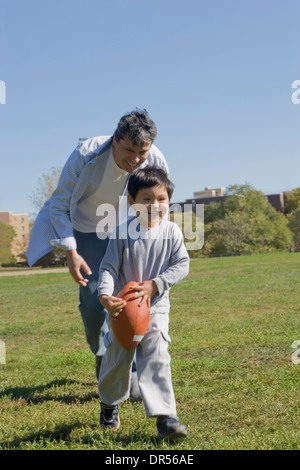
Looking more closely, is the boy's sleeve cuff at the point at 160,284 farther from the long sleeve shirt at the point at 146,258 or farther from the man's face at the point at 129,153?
the man's face at the point at 129,153

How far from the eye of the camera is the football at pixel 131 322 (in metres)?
3.30

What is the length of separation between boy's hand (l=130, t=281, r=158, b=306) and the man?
0.68m

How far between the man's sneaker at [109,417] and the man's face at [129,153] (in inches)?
69.1

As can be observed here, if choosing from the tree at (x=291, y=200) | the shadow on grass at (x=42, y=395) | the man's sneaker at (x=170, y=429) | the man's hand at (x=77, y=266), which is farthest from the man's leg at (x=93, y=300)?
the tree at (x=291, y=200)

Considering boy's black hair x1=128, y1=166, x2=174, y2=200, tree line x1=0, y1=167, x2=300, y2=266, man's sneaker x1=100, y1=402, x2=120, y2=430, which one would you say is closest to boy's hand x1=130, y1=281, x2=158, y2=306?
boy's black hair x1=128, y1=166, x2=174, y2=200

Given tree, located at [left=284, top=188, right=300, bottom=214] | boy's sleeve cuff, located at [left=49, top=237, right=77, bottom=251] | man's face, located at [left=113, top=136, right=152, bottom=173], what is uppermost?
tree, located at [left=284, top=188, right=300, bottom=214]

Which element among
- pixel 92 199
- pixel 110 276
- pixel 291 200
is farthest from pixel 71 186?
pixel 291 200

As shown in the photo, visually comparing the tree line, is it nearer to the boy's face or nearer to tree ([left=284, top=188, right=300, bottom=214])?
tree ([left=284, top=188, right=300, bottom=214])

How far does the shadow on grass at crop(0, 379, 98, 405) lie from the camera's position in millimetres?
4539

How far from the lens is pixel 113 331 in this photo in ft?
11.3

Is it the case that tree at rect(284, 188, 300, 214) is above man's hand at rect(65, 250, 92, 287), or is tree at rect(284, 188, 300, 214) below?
above

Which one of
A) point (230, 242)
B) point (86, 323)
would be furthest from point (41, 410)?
point (230, 242)

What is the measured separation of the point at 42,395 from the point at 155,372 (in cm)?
176

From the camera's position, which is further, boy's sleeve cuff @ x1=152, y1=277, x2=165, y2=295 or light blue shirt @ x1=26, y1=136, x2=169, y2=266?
light blue shirt @ x1=26, y1=136, x2=169, y2=266
